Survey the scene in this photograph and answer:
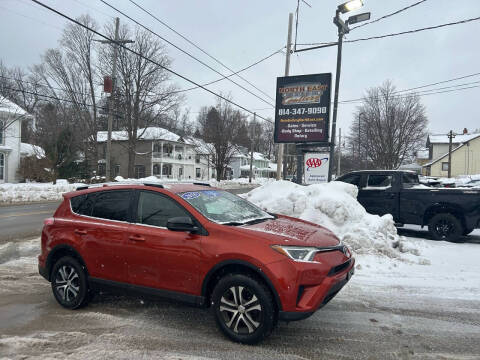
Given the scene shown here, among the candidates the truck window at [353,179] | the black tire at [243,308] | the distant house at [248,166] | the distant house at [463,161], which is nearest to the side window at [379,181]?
the truck window at [353,179]

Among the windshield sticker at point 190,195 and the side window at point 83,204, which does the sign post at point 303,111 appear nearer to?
the windshield sticker at point 190,195

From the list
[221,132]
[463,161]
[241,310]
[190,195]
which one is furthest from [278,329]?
[463,161]

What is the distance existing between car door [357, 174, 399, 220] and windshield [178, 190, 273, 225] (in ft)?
20.1

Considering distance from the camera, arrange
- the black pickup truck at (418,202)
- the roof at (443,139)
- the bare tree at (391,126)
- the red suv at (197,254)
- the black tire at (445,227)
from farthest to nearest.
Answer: the roof at (443,139)
the bare tree at (391,126)
the black tire at (445,227)
the black pickup truck at (418,202)
the red suv at (197,254)

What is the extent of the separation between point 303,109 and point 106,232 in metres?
10.1

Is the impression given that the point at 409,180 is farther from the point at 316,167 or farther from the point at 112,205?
the point at 112,205

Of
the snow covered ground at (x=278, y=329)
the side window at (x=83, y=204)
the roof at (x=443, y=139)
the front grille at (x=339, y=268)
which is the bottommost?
the snow covered ground at (x=278, y=329)

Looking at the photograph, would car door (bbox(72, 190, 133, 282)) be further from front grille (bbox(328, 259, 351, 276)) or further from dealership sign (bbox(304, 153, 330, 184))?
dealership sign (bbox(304, 153, 330, 184))

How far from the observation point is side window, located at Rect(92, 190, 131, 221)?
4402 mm

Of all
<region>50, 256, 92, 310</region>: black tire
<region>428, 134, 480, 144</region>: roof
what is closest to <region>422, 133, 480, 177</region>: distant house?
<region>428, 134, 480, 144</region>: roof

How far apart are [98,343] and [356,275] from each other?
4.21 meters

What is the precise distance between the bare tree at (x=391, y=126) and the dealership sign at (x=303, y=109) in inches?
1146

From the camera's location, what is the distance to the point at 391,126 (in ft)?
131

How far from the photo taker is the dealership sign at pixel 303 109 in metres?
12.6
